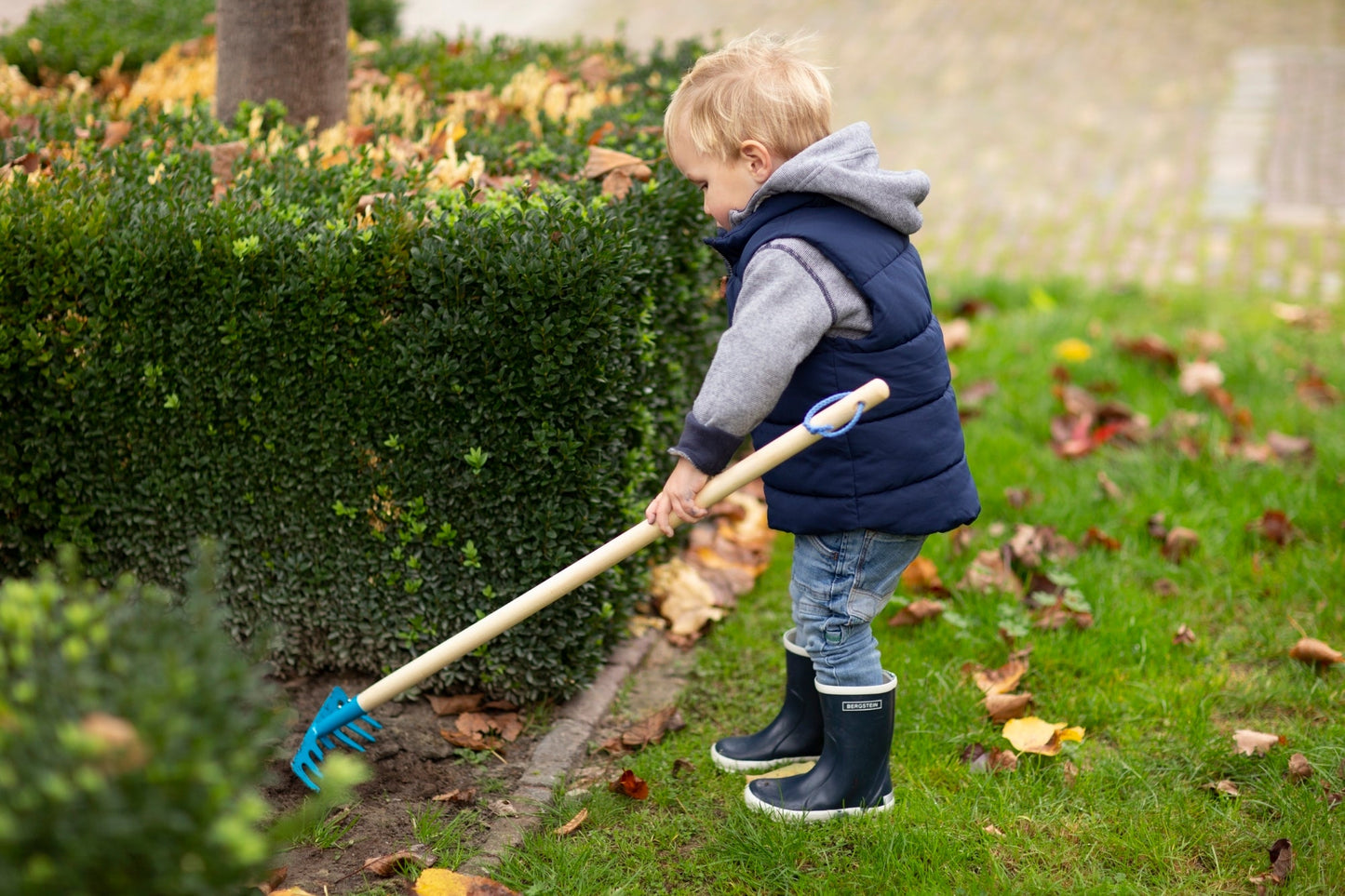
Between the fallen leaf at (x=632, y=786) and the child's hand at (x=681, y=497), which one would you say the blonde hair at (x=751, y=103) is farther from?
the fallen leaf at (x=632, y=786)

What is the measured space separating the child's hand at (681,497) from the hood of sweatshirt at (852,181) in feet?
1.76

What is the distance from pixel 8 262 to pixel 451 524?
3.77ft

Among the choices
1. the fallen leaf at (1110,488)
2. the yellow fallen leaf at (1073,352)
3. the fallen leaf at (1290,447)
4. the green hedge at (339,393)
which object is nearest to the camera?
the green hedge at (339,393)

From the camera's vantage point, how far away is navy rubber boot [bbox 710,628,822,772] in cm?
284

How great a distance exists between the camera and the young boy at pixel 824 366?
2.23 metres

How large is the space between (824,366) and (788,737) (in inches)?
40.3

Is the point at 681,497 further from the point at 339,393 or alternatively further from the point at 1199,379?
the point at 1199,379

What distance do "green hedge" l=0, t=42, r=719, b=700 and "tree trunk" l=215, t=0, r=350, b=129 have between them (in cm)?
82

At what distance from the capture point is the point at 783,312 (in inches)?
86.7

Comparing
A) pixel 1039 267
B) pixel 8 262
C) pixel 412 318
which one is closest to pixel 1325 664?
pixel 412 318

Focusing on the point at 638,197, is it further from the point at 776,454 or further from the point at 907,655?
the point at 907,655

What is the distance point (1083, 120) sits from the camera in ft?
32.5

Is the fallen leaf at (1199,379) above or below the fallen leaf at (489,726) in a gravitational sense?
above

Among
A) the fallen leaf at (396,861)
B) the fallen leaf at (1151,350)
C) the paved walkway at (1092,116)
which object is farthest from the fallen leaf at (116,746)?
the fallen leaf at (1151,350)
